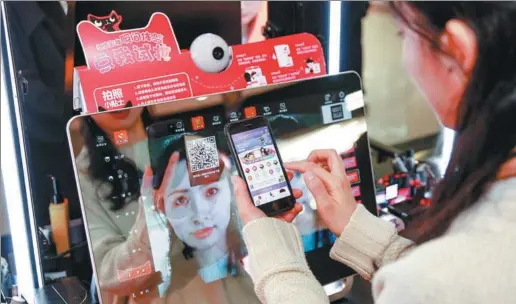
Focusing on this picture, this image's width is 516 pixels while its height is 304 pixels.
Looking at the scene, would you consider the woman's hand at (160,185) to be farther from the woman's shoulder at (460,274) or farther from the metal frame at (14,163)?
the woman's shoulder at (460,274)

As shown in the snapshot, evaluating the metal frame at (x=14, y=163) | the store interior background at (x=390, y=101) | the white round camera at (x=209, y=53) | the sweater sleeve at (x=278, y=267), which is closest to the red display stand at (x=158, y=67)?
the white round camera at (x=209, y=53)

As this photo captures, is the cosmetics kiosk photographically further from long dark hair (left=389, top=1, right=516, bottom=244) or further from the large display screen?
long dark hair (left=389, top=1, right=516, bottom=244)

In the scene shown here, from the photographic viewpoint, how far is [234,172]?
30.6 inches

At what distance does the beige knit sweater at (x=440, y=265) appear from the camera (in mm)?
519

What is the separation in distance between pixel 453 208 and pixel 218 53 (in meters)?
0.41

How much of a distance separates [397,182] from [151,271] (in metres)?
0.60

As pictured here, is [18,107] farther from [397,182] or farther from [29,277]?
[397,182]

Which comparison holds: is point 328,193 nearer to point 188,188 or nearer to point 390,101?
point 188,188

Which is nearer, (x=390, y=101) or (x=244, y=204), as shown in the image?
(x=244, y=204)

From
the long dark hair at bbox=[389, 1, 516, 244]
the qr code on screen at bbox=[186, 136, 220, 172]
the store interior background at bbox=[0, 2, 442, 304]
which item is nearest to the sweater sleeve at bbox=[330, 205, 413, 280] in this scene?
the long dark hair at bbox=[389, 1, 516, 244]

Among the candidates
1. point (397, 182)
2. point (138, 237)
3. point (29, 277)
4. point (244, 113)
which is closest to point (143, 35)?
point (244, 113)

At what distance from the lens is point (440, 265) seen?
20.9 inches

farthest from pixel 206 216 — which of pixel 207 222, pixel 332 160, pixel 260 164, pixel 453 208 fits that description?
pixel 453 208

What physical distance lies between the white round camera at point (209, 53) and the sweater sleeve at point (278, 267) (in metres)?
0.26
